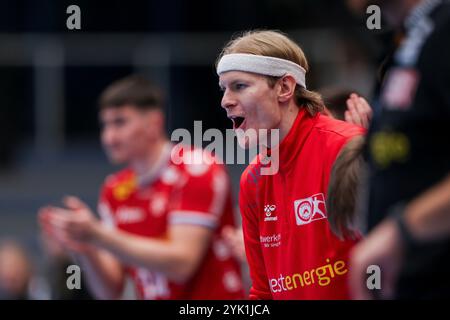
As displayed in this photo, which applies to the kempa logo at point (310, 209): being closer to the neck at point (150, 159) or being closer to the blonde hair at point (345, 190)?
the blonde hair at point (345, 190)

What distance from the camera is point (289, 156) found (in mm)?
3889

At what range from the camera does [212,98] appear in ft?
41.2

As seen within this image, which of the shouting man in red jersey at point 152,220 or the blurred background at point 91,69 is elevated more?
the blurred background at point 91,69

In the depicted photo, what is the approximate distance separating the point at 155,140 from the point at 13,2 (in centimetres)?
740

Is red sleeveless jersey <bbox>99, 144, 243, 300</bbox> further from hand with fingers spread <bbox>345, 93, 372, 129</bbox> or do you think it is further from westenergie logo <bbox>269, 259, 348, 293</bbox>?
westenergie logo <bbox>269, 259, 348, 293</bbox>

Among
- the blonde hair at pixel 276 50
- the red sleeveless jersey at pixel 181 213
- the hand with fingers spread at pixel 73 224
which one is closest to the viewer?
the blonde hair at pixel 276 50

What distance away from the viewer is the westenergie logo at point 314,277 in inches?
146

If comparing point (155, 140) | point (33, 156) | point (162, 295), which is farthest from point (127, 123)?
point (33, 156)

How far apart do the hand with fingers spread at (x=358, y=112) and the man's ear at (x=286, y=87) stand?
461mm

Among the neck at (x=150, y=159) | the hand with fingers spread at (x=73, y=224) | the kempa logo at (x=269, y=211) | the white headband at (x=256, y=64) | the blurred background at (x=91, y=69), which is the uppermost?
the blurred background at (x=91, y=69)

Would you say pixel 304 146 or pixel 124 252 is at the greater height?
pixel 304 146

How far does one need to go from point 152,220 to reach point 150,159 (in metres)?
0.44

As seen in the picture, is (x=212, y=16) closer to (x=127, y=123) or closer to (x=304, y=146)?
(x=127, y=123)

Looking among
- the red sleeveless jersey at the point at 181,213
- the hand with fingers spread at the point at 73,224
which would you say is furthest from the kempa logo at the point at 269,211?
the red sleeveless jersey at the point at 181,213
